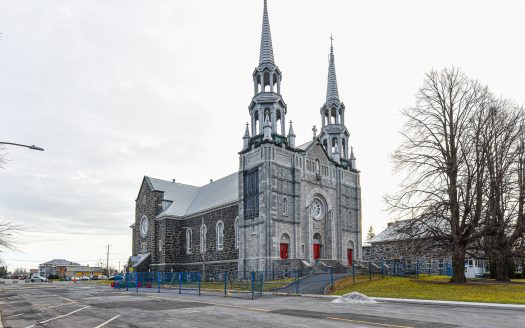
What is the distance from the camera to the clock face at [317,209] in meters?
45.1

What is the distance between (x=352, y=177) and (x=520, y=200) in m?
21.1

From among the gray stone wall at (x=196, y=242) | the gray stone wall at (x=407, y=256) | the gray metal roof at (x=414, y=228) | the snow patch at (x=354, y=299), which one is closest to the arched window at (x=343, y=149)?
the gray stone wall at (x=407, y=256)

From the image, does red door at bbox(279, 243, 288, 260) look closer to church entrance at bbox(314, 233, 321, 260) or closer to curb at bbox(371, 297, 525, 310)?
church entrance at bbox(314, 233, 321, 260)

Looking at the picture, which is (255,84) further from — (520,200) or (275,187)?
(520,200)

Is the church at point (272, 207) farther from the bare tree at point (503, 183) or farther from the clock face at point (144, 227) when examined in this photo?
the bare tree at point (503, 183)

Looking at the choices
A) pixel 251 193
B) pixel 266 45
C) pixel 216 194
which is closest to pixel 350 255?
pixel 251 193

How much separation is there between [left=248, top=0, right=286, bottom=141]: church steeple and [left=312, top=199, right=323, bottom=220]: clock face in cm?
755

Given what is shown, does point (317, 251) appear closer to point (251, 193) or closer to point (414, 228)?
point (251, 193)

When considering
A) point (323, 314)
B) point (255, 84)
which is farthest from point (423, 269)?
point (323, 314)

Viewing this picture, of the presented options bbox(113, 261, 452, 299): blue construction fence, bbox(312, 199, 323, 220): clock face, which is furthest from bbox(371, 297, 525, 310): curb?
bbox(312, 199, 323, 220): clock face

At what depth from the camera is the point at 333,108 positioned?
5178 centimetres

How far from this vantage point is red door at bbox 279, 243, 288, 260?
40.5 meters

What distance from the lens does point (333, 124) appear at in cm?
5131

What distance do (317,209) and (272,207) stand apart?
7.57 m
